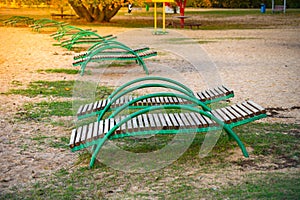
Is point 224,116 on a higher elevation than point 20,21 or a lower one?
lower

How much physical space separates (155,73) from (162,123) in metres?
6.26

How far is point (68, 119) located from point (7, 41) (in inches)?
507

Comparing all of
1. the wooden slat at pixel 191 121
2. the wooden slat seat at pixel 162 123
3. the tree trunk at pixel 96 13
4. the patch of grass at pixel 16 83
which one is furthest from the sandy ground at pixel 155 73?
the tree trunk at pixel 96 13

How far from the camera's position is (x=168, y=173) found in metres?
5.19

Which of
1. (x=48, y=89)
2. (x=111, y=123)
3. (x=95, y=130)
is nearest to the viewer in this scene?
(x=95, y=130)

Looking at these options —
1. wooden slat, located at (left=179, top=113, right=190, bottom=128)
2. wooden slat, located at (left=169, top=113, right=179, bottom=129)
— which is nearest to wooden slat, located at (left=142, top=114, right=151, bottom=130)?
wooden slat, located at (left=169, top=113, right=179, bottom=129)

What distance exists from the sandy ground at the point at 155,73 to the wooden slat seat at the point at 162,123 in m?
0.42

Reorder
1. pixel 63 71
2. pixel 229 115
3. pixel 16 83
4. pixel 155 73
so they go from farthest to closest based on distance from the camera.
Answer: pixel 63 71, pixel 155 73, pixel 16 83, pixel 229 115

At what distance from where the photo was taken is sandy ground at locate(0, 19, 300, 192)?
5.78 metres

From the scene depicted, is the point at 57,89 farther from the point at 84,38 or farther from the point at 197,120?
the point at 84,38

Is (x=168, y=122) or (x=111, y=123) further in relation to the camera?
(x=111, y=123)

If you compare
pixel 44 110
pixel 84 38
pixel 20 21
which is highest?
pixel 20 21

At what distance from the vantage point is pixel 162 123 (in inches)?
214

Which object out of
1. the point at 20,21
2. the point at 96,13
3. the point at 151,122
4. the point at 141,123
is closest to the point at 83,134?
the point at 141,123
